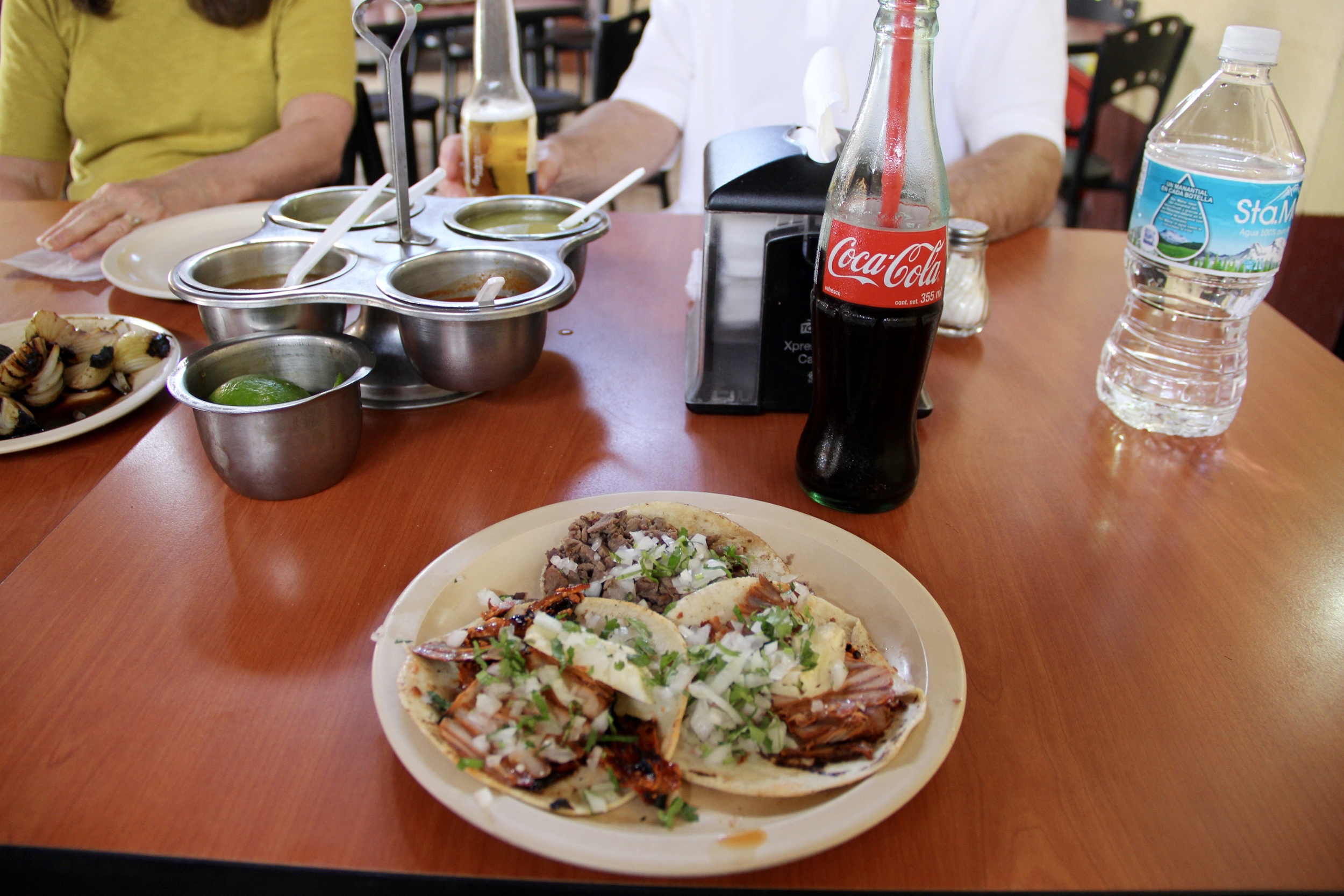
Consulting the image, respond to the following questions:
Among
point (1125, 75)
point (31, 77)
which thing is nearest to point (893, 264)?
point (31, 77)

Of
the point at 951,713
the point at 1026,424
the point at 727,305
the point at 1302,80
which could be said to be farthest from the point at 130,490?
the point at 1302,80

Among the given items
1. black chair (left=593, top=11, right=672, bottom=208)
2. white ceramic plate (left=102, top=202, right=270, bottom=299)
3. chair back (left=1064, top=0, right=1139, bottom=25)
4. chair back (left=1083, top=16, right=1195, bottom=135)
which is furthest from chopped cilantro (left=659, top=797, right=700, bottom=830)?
chair back (left=1064, top=0, right=1139, bottom=25)

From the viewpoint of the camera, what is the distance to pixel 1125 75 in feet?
12.1

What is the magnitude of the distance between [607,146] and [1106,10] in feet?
17.3

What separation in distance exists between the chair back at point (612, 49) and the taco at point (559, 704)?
284cm

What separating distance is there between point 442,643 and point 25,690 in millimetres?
376

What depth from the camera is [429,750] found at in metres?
0.63

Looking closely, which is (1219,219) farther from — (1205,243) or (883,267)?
(883,267)

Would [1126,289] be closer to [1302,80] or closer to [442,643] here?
[442,643]

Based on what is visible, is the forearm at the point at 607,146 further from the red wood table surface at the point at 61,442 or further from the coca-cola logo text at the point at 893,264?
the coca-cola logo text at the point at 893,264

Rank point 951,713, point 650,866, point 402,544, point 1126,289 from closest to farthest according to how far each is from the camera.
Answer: point 650,866 → point 951,713 → point 402,544 → point 1126,289

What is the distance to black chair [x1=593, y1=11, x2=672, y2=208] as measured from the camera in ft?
10.2

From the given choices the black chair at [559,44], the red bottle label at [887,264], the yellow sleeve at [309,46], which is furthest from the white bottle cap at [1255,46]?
the black chair at [559,44]

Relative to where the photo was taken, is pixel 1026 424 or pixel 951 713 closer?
pixel 951 713
